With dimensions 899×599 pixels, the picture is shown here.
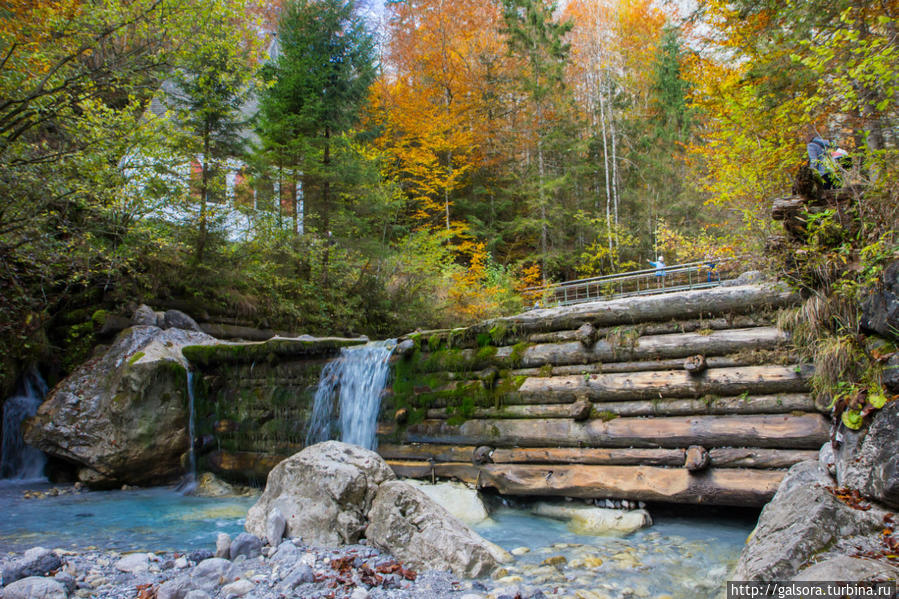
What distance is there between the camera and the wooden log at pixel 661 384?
5.61 metres

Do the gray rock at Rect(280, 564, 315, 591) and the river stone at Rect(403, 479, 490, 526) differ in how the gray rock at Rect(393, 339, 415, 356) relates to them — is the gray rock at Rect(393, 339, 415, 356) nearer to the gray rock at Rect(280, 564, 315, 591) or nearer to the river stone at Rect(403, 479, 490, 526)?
the river stone at Rect(403, 479, 490, 526)

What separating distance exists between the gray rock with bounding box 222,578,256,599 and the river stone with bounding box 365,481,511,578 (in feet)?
4.47

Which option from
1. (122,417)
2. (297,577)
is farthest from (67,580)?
(122,417)

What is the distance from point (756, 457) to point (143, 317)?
472 inches

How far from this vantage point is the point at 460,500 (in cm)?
687

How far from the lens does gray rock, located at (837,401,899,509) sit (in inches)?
144

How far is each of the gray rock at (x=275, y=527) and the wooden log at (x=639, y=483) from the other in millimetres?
2857

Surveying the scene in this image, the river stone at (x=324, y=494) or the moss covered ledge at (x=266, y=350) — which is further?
the moss covered ledge at (x=266, y=350)

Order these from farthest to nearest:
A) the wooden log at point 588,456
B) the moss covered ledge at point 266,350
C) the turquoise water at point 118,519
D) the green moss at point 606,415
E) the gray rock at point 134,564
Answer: the moss covered ledge at point 266,350
the green moss at point 606,415
the wooden log at point 588,456
the turquoise water at point 118,519
the gray rock at point 134,564

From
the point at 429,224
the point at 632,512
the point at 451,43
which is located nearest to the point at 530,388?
the point at 632,512

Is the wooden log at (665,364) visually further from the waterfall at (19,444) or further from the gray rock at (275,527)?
the waterfall at (19,444)

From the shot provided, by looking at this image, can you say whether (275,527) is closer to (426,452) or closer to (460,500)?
(460,500)

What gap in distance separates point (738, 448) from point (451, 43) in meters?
23.3

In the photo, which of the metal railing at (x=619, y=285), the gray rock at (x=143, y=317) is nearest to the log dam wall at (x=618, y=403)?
the gray rock at (x=143, y=317)
